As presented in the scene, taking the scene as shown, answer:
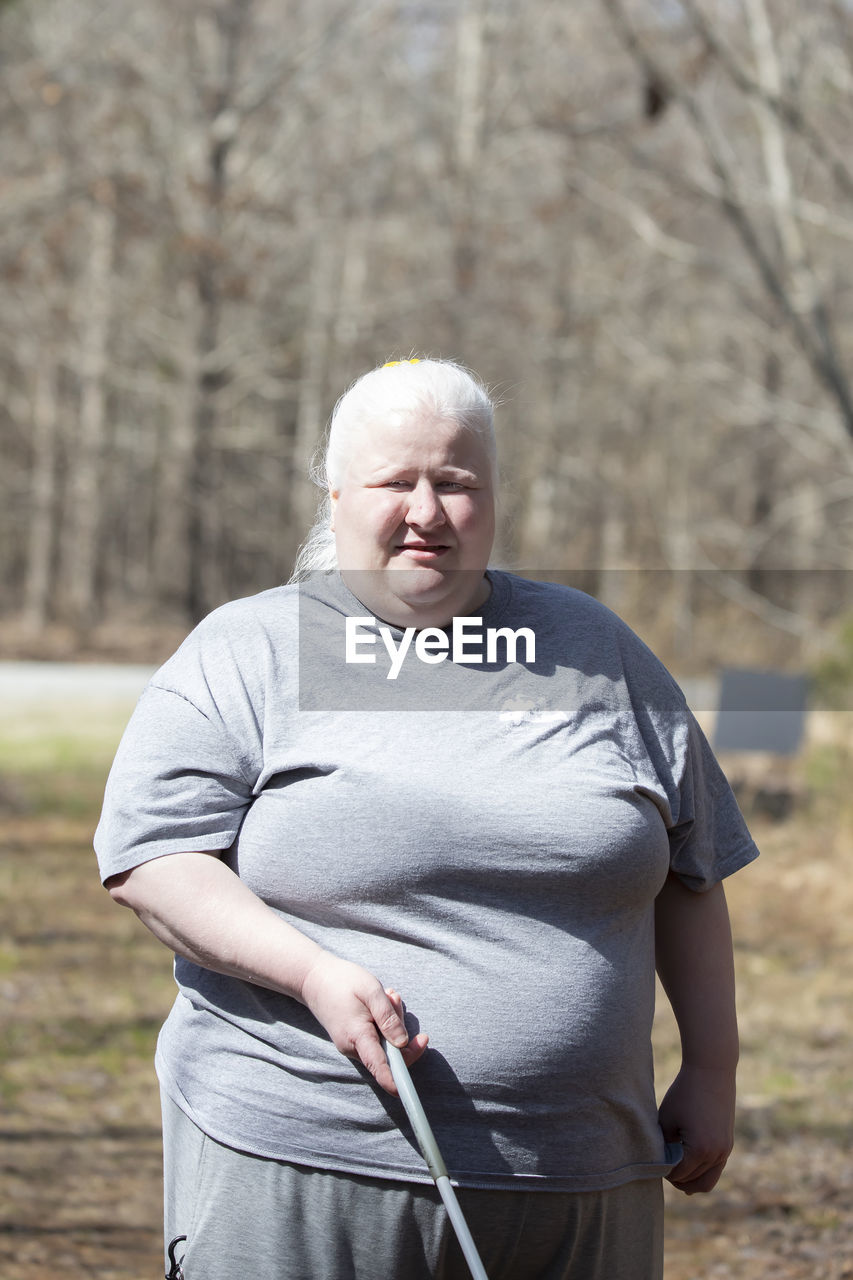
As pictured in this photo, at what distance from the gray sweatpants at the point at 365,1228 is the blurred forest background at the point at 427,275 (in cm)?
488

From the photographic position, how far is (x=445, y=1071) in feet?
5.91

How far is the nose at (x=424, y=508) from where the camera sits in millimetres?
1901

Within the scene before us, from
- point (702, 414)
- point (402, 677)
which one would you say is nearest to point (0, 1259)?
point (402, 677)

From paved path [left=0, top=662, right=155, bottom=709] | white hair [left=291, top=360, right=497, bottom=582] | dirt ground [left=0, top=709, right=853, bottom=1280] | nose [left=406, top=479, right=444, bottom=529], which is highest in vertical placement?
white hair [left=291, top=360, right=497, bottom=582]

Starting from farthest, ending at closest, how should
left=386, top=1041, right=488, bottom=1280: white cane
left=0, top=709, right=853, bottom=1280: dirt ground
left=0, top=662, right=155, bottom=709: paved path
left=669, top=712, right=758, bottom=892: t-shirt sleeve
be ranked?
left=0, top=662, right=155, bottom=709: paved path
left=0, top=709, right=853, bottom=1280: dirt ground
left=669, top=712, right=758, bottom=892: t-shirt sleeve
left=386, top=1041, right=488, bottom=1280: white cane

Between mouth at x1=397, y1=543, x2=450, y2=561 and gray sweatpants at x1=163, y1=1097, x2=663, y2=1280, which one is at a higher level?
mouth at x1=397, y1=543, x2=450, y2=561

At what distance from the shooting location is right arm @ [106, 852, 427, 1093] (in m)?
1.71

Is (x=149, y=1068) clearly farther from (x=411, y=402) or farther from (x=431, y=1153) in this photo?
(x=411, y=402)

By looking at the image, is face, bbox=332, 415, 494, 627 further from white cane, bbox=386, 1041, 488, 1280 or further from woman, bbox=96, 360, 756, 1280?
white cane, bbox=386, 1041, 488, 1280

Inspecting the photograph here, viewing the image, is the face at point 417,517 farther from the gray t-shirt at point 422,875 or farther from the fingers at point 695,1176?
the fingers at point 695,1176

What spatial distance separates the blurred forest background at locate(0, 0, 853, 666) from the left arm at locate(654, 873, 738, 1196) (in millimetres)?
4470

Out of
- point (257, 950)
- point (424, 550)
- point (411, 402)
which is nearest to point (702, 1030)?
point (257, 950)

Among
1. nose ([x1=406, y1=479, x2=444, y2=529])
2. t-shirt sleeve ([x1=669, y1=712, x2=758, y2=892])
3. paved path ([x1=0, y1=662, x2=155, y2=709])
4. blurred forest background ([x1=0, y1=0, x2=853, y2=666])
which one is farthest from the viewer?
paved path ([x1=0, y1=662, x2=155, y2=709])

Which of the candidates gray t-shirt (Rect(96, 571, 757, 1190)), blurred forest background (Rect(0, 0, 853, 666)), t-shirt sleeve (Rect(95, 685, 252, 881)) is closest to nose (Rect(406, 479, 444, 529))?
gray t-shirt (Rect(96, 571, 757, 1190))
